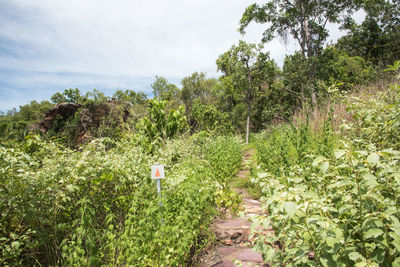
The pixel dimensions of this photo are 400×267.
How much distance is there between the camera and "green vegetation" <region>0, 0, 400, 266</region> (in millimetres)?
1094

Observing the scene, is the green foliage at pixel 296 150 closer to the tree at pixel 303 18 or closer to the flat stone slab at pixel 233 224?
the flat stone slab at pixel 233 224

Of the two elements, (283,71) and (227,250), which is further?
(283,71)

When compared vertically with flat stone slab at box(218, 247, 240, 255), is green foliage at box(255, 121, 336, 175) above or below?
above

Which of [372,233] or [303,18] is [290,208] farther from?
[303,18]

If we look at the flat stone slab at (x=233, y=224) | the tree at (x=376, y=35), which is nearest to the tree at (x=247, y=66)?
the tree at (x=376, y=35)

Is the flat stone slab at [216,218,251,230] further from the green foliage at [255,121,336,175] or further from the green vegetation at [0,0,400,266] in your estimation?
the green foliage at [255,121,336,175]

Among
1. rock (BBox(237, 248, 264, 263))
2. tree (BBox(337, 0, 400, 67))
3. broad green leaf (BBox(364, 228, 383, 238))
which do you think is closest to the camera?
broad green leaf (BBox(364, 228, 383, 238))

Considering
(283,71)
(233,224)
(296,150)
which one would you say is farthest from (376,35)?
(233,224)

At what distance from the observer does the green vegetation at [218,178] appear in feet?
3.59

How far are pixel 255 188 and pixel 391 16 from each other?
2117 cm

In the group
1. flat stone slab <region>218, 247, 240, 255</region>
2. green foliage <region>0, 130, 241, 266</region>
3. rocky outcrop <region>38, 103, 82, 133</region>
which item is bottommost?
flat stone slab <region>218, 247, 240, 255</region>

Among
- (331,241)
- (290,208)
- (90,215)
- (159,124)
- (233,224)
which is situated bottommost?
(233,224)

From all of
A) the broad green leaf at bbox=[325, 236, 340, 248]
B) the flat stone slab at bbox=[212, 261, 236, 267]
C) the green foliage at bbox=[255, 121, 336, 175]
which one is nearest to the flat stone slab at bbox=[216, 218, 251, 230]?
the flat stone slab at bbox=[212, 261, 236, 267]

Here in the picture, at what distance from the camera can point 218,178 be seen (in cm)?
394
